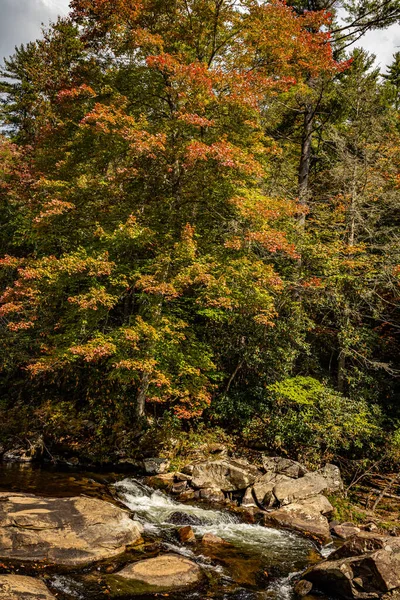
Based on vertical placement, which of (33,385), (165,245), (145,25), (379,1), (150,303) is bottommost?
(33,385)

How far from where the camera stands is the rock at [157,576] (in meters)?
5.23

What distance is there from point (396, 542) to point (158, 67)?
452 inches

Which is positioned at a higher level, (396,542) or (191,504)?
(396,542)

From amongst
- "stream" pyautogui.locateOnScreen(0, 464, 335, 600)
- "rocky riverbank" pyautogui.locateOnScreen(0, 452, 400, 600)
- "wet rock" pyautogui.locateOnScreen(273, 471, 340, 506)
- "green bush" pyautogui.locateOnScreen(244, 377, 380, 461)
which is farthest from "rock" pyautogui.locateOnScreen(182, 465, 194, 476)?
"green bush" pyautogui.locateOnScreen(244, 377, 380, 461)

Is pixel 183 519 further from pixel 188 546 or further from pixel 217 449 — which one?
pixel 217 449

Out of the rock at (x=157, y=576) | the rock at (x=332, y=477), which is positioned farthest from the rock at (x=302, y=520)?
the rock at (x=157, y=576)

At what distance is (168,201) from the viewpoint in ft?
40.1

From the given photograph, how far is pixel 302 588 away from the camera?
5.82 m

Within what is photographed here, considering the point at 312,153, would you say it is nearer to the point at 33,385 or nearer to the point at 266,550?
the point at 33,385

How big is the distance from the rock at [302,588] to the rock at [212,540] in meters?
1.62

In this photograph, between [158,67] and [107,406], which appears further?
[107,406]

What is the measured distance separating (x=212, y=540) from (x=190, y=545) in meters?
0.47

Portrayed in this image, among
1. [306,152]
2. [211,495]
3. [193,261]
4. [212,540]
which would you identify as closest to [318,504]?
[211,495]

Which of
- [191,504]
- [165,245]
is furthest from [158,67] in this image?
[191,504]
